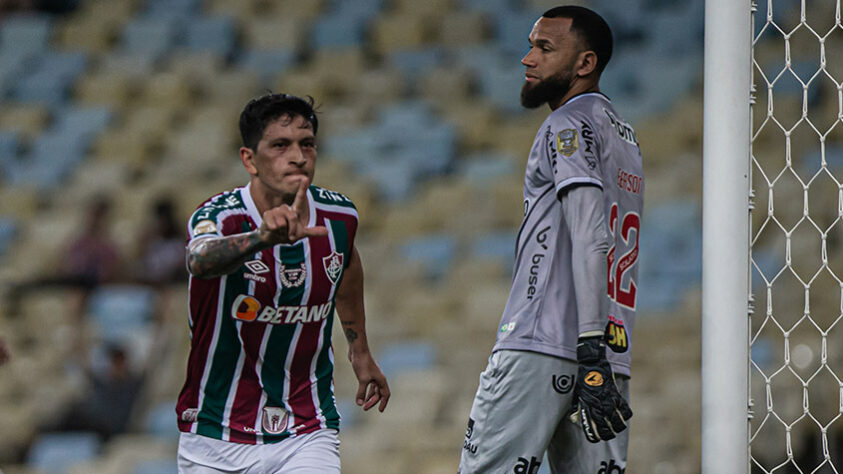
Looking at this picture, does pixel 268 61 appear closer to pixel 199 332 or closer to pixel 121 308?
pixel 121 308

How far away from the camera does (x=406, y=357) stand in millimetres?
6965

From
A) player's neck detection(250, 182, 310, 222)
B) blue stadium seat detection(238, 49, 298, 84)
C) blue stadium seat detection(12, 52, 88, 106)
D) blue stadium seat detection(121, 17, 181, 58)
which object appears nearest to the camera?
player's neck detection(250, 182, 310, 222)

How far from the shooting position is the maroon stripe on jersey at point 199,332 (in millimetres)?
2762

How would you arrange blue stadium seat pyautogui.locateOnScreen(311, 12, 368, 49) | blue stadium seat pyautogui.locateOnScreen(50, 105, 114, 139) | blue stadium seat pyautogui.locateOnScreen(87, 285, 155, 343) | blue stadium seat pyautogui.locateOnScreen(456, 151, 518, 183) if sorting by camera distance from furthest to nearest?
blue stadium seat pyautogui.locateOnScreen(311, 12, 368, 49), blue stadium seat pyautogui.locateOnScreen(50, 105, 114, 139), blue stadium seat pyautogui.locateOnScreen(456, 151, 518, 183), blue stadium seat pyautogui.locateOnScreen(87, 285, 155, 343)

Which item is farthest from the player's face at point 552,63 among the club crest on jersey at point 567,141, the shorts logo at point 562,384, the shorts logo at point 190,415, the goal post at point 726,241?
the shorts logo at point 190,415

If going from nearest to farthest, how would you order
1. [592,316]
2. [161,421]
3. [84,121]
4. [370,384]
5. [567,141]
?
[592,316], [567,141], [370,384], [161,421], [84,121]

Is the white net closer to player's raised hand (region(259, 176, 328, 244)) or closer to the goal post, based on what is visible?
the goal post

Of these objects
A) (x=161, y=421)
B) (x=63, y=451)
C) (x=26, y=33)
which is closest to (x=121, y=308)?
(x=161, y=421)

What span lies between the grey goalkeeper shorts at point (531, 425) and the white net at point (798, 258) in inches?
98.4

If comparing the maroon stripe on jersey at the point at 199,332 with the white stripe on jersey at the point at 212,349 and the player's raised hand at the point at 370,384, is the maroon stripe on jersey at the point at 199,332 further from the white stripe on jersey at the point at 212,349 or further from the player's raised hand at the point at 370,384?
the player's raised hand at the point at 370,384

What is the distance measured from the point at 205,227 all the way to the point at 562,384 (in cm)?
91

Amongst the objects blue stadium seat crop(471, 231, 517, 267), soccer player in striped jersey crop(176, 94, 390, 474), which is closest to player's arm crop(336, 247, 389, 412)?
soccer player in striped jersey crop(176, 94, 390, 474)

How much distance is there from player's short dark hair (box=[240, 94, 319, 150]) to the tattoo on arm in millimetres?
381

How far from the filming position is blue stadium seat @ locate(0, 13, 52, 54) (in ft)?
31.2
